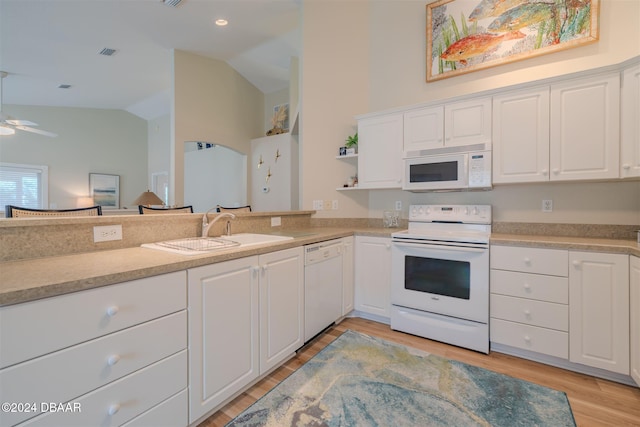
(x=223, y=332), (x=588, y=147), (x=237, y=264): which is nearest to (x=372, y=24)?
(x=588, y=147)

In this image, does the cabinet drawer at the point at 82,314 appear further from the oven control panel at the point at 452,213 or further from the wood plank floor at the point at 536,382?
the oven control panel at the point at 452,213

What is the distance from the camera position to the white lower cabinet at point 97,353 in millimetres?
808

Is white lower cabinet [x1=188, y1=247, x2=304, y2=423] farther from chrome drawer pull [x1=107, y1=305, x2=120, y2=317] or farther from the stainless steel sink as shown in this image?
chrome drawer pull [x1=107, y1=305, x2=120, y2=317]

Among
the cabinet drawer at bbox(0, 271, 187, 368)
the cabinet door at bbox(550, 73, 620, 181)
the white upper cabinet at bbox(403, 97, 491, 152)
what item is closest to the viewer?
the cabinet drawer at bbox(0, 271, 187, 368)

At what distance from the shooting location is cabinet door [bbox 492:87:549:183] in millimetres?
2092

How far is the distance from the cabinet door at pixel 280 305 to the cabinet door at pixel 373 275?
0.83m

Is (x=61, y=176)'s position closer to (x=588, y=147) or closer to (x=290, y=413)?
(x=290, y=413)

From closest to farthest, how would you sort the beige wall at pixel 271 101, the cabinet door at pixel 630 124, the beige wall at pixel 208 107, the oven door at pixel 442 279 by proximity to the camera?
the cabinet door at pixel 630 124
the oven door at pixel 442 279
the beige wall at pixel 208 107
the beige wall at pixel 271 101

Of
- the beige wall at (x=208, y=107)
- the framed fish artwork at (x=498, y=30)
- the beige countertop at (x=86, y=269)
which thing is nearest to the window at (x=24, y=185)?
the beige wall at (x=208, y=107)

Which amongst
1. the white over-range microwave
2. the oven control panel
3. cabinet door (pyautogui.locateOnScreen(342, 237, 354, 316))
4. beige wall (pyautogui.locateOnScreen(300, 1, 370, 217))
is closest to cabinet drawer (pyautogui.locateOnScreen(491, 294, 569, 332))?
the oven control panel

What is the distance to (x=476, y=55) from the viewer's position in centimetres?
260

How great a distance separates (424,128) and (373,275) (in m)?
1.48

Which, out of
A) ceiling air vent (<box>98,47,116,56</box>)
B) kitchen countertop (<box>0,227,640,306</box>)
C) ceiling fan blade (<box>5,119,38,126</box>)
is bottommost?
kitchen countertop (<box>0,227,640,306</box>)

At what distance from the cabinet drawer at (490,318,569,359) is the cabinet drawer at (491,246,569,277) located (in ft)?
1.33
